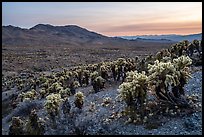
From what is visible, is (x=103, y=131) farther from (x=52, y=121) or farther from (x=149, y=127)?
(x=52, y=121)

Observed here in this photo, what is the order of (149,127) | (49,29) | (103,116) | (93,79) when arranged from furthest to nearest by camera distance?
(49,29) → (93,79) → (103,116) → (149,127)

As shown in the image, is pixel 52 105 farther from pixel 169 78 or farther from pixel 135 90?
pixel 169 78

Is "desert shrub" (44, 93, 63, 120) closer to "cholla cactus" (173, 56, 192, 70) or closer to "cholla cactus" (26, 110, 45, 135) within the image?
"cholla cactus" (26, 110, 45, 135)

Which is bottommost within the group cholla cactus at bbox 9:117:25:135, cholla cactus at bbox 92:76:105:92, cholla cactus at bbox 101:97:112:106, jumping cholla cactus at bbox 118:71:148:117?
cholla cactus at bbox 9:117:25:135

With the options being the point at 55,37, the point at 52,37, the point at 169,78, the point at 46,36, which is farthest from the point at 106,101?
the point at 55,37

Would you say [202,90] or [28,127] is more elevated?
[202,90]

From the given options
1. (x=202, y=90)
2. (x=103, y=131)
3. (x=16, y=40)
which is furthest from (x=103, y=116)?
(x=16, y=40)

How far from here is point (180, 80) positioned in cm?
1398

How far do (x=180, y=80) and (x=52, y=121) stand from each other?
6.07 metres

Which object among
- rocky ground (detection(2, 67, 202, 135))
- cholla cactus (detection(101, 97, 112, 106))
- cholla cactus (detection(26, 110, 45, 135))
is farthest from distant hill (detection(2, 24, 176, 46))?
cholla cactus (detection(26, 110, 45, 135))

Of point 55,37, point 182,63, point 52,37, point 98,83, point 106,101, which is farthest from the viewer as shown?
point 55,37

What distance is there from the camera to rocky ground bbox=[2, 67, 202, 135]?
40.8ft

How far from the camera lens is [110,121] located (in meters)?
13.9

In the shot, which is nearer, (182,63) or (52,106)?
(182,63)
